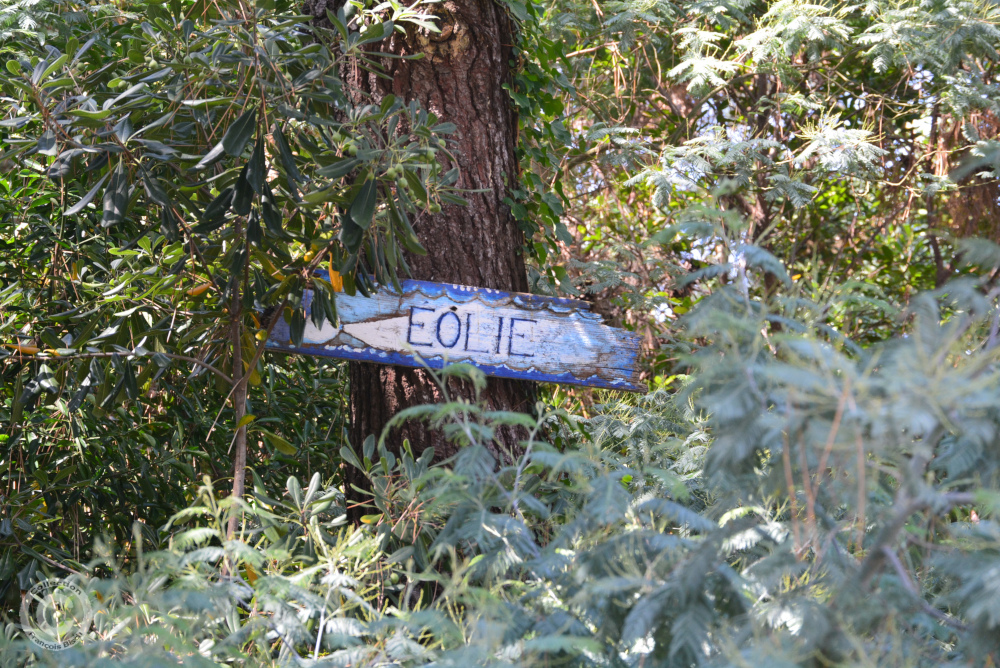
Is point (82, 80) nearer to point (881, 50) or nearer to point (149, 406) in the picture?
point (149, 406)

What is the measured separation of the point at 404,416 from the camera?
3.84 feet

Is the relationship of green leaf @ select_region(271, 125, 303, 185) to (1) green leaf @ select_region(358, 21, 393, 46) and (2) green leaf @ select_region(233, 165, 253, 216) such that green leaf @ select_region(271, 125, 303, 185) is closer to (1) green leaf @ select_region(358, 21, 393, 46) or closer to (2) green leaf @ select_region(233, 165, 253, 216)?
(2) green leaf @ select_region(233, 165, 253, 216)

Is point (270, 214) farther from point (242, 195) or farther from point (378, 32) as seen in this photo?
point (378, 32)

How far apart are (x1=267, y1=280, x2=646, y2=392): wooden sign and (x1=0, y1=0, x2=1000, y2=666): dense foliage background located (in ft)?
0.32

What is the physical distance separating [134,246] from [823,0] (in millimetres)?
2751

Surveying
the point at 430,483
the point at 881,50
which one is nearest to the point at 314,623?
the point at 430,483

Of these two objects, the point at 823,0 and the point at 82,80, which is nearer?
the point at 82,80

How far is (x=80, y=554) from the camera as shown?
211 centimetres

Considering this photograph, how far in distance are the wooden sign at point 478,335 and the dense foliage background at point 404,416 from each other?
0.10 meters

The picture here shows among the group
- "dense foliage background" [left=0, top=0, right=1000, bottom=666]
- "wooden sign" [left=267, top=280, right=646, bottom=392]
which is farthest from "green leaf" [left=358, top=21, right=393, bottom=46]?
"wooden sign" [left=267, top=280, right=646, bottom=392]

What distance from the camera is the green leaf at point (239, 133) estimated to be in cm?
142

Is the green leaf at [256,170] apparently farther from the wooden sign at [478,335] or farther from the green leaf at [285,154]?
the wooden sign at [478,335]

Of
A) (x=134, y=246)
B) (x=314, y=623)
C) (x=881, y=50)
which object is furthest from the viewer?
(x=881, y=50)
